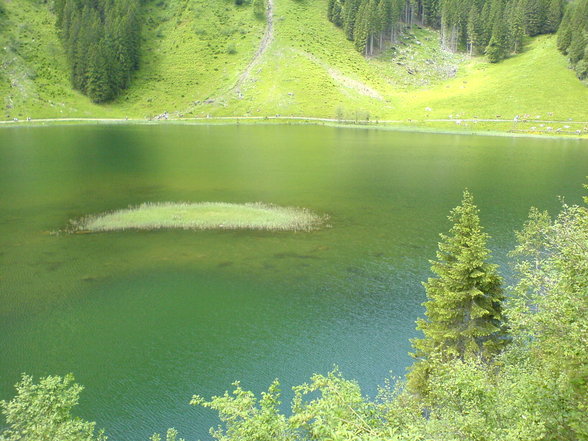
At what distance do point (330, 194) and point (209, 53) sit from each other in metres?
143

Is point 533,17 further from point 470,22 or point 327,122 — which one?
point 327,122

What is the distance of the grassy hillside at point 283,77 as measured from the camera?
144000mm

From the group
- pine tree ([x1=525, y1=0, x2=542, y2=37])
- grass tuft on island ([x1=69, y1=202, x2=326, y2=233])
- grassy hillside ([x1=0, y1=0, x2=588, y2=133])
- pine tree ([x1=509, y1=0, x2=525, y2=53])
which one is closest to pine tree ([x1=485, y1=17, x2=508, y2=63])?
grassy hillside ([x1=0, y1=0, x2=588, y2=133])

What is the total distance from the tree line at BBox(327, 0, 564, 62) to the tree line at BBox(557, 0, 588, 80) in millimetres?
15585

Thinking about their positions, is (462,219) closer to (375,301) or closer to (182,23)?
(375,301)

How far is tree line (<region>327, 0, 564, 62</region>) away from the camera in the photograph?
578 ft

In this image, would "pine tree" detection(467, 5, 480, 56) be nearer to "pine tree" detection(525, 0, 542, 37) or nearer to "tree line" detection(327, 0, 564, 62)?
"tree line" detection(327, 0, 564, 62)

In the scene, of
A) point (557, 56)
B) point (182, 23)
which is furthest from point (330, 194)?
point (182, 23)

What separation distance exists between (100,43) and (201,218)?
5681 inches

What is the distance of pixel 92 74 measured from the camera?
153 meters

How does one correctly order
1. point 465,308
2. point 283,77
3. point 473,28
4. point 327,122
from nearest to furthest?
point 465,308 < point 327,122 < point 283,77 < point 473,28

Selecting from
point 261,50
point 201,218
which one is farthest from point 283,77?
point 201,218

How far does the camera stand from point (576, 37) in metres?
152

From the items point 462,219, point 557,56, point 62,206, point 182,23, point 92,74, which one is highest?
point 182,23
